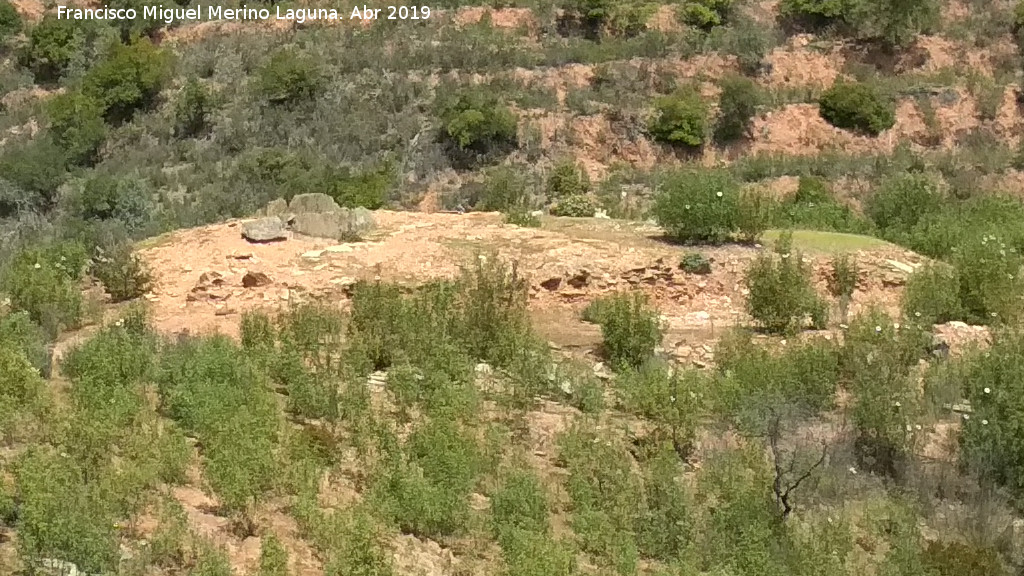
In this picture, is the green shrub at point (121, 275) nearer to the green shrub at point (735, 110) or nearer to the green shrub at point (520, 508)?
the green shrub at point (520, 508)

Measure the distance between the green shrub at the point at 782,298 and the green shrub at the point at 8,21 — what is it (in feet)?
73.7

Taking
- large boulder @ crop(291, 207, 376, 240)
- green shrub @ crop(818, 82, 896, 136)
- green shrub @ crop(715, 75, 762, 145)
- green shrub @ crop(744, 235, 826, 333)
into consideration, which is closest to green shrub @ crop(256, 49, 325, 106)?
green shrub @ crop(715, 75, 762, 145)

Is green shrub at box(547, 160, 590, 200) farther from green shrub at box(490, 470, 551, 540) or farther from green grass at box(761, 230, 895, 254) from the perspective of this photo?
green shrub at box(490, 470, 551, 540)

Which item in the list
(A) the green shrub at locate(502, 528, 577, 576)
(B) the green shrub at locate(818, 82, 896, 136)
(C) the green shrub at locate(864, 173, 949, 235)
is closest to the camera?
(A) the green shrub at locate(502, 528, 577, 576)

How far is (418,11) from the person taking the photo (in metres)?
26.5

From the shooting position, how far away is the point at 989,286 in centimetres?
1023

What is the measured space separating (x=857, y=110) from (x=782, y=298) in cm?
1467

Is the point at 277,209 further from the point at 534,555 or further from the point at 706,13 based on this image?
the point at 706,13

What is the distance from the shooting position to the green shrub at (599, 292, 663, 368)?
896cm

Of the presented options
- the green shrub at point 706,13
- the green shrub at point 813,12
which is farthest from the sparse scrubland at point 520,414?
the green shrub at point 813,12

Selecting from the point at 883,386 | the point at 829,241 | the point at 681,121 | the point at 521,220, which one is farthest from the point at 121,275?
the point at 681,121

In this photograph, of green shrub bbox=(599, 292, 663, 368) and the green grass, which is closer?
green shrub bbox=(599, 292, 663, 368)

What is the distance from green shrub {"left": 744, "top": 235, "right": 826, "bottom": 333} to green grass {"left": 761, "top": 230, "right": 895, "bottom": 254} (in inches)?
56.8

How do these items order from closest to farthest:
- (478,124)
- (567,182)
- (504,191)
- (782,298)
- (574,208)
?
(782,298) < (574,208) < (504,191) < (567,182) < (478,124)
